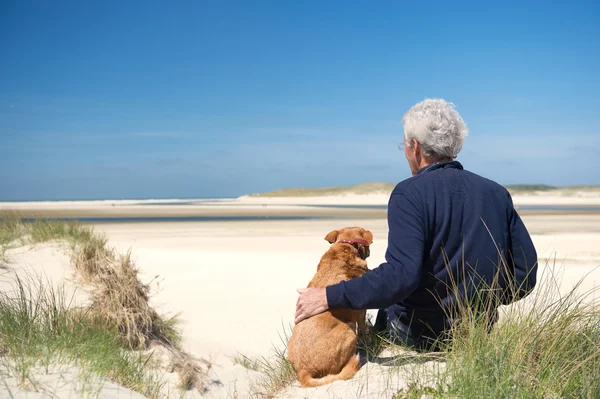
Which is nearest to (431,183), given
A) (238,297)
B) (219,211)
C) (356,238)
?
(356,238)

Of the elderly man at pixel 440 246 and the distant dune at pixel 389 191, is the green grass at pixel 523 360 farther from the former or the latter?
the distant dune at pixel 389 191

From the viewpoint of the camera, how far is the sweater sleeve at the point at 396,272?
3021mm

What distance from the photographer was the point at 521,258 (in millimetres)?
3469

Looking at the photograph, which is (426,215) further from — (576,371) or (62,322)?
(62,322)

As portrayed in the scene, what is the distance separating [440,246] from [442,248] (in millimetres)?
20

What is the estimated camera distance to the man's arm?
135 inches

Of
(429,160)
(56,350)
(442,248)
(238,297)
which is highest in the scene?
(429,160)

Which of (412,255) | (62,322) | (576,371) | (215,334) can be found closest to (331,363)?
(412,255)

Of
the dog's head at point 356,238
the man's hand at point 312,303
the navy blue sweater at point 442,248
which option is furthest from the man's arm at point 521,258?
the man's hand at point 312,303

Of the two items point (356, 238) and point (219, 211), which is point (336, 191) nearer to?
point (219, 211)

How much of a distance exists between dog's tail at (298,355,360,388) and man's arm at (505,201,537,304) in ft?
3.91

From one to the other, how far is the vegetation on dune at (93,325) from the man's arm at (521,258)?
117 inches

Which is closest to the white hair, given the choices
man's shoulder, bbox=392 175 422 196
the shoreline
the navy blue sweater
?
the navy blue sweater

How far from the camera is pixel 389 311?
12.6 ft
